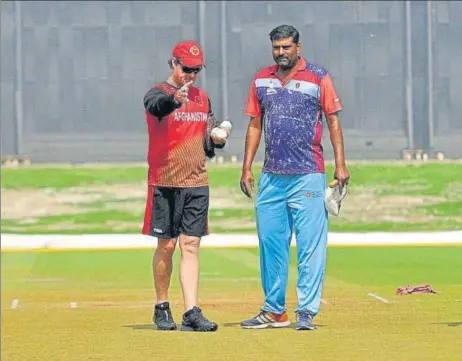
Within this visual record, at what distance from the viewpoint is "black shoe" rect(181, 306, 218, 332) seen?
9.88m

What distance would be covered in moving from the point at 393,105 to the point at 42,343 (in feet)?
99.6

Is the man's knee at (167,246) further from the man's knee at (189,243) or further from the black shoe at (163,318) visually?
the black shoe at (163,318)

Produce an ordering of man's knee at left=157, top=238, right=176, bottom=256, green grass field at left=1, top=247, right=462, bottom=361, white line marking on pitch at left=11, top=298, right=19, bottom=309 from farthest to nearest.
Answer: white line marking on pitch at left=11, top=298, right=19, bottom=309 → man's knee at left=157, top=238, right=176, bottom=256 → green grass field at left=1, top=247, right=462, bottom=361

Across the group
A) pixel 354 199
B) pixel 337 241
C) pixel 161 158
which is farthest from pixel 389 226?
pixel 161 158

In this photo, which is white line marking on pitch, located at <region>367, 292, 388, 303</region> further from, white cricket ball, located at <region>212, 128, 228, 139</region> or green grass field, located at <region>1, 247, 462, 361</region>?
white cricket ball, located at <region>212, 128, 228, 139</region>

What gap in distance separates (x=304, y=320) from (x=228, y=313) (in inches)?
65.0

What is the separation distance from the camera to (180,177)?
10.2m

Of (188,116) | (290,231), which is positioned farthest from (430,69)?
(188,116)

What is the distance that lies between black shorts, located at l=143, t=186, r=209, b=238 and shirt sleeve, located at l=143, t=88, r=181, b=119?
0.56m

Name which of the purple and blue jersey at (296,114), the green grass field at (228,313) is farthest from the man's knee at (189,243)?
the purple and blue jersey at (296,114)

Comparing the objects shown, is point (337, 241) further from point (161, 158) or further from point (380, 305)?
point (161, 158)

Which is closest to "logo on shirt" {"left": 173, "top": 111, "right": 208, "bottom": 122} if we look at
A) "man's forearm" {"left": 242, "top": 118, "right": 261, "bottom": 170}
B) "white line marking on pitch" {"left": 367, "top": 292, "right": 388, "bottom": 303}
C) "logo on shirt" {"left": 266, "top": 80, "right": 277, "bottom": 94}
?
"man's forearm" {"left": 242, "top": 118, "right": 261, "bottom": 170}

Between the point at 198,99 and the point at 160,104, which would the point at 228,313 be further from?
the point at 160,104

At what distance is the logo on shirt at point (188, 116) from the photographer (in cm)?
1015
